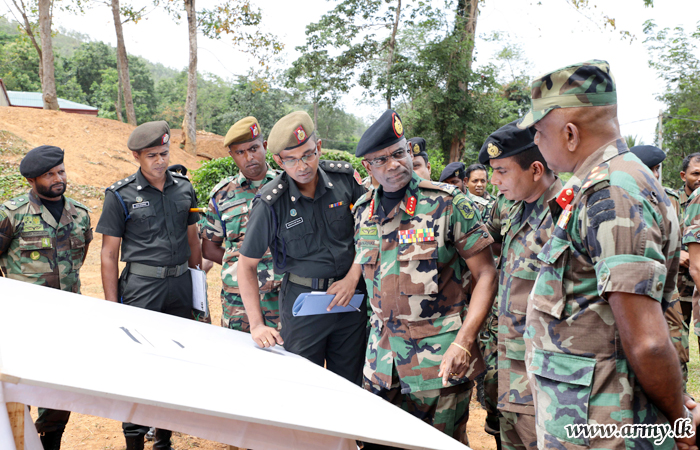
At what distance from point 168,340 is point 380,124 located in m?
1.39

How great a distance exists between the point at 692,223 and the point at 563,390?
108 inches

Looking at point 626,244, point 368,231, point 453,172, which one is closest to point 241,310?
point 368,231

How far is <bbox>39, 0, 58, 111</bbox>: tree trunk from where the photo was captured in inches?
578

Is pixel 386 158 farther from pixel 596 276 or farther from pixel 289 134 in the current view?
pixel 596 276

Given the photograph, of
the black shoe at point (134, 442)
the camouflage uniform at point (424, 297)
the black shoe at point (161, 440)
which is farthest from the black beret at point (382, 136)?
the black shoe at point (161, 440)

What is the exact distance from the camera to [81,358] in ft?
4.10

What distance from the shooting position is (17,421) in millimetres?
1265

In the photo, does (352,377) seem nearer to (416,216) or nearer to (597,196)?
(416,216)

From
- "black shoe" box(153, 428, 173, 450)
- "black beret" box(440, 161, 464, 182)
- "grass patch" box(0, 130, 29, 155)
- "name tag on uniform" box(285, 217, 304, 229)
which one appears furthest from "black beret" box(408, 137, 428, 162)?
"grass patch" box(0, 130, 29, 155)

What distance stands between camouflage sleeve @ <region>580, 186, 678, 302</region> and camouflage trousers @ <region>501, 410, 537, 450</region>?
1.10m

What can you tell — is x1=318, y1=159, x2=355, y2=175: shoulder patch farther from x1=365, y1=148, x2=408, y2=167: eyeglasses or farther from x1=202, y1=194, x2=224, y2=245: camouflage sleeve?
x1=202, y1=194, x2=224, y2=245: camouflage sleeve

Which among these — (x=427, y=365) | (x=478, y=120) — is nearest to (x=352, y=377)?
(x=427, y=365)

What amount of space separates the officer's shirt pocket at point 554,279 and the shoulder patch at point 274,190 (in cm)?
168

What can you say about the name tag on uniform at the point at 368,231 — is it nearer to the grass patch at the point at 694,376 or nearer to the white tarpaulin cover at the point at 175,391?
the white tarpaulin cover at the point at 175,391
